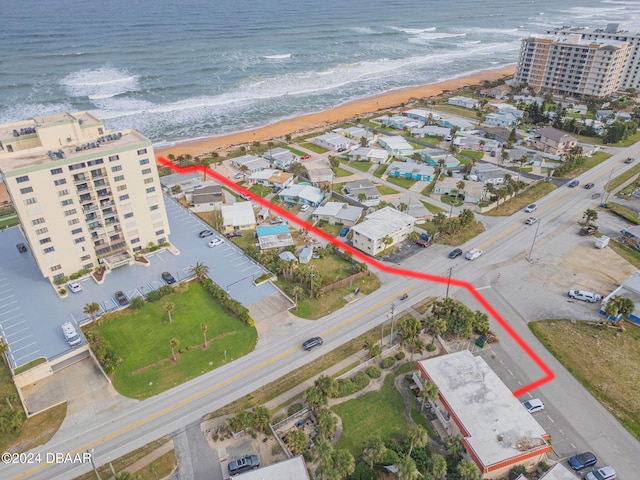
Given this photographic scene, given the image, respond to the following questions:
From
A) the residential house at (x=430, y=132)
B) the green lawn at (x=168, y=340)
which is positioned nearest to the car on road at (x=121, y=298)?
the green lawn at (x=168, y=340)

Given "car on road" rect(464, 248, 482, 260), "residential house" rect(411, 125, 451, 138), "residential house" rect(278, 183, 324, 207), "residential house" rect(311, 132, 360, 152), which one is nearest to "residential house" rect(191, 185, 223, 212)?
"residential house" rect(278, 183, 324, 207)

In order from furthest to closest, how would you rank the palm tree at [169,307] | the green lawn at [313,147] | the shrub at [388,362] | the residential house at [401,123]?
the residential house at [401,123], the green lawn at [313,147], the palm tree at [169,307], the shrub at [388,362]

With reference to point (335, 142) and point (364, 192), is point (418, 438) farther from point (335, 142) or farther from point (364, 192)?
point (335, 142)

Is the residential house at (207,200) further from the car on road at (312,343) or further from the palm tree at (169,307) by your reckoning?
the car on road at (312,343)

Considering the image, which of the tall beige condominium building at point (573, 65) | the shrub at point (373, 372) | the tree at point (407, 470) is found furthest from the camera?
the tall beige condominium building at point (573, 65)

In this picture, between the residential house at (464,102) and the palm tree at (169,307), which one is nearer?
the palm tree at (169,307)
